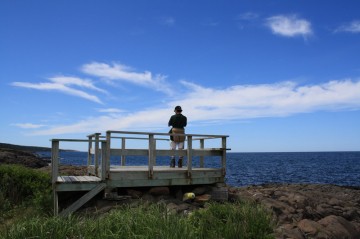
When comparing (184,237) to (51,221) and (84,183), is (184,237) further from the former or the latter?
(84,183)

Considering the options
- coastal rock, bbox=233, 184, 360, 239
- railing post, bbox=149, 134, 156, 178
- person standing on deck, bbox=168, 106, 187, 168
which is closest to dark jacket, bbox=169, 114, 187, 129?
person standing on deck, bbox=168, 106, 187, 168

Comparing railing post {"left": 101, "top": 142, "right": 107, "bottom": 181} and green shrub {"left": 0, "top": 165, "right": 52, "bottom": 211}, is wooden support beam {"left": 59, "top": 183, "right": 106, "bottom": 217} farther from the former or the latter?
green shrub {"left": 0, "top": 165, "right": 52, "bottom": 211}

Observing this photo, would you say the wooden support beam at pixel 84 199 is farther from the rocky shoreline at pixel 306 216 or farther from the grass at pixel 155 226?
the grass at pixel 155 226

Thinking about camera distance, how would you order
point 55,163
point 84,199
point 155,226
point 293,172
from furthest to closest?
1. point 293,172
2. point 84,199
3. point 55,163
4. point 155,226

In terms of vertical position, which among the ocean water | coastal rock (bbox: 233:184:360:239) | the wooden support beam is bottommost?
the ocean water

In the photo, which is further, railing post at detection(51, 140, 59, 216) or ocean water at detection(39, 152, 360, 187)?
ocean water at detection(39, 152, 360, 187)

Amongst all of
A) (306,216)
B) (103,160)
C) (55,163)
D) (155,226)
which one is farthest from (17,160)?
(155,226)

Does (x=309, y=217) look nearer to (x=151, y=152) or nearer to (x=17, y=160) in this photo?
(x=151, y=152)

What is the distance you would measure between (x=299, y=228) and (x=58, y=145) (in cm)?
671

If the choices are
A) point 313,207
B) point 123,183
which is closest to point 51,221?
point 123,183

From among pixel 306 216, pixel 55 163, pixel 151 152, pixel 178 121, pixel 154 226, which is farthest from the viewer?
pixel 178 121

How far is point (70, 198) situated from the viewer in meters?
11.6

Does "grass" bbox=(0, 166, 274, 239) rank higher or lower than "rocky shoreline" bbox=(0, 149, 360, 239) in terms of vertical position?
higher

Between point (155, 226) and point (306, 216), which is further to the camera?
point (306, 216)
